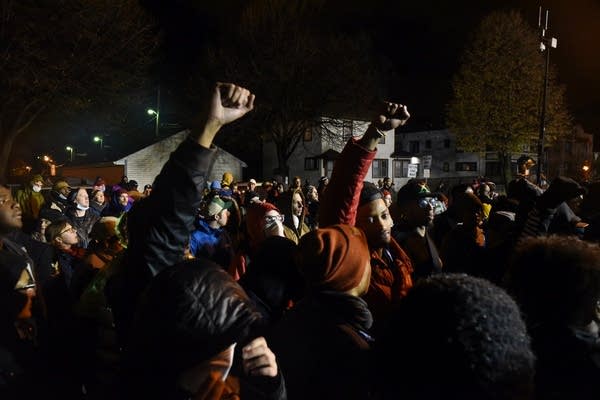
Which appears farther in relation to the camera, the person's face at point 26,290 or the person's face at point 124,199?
the person's face at point 124,199

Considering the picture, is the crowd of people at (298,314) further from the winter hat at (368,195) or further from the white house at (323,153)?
the white house at (323,153)

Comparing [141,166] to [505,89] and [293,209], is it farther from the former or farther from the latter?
[293,209]

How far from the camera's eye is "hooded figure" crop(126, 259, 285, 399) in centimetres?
146

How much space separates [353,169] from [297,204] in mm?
2994

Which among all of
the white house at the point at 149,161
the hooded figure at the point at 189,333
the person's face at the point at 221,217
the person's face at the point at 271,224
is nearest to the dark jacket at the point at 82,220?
the person's face at the point at 221,217

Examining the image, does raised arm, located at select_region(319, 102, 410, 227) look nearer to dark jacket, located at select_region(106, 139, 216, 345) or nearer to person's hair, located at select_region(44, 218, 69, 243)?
dark jacket, located at select_region(106, 139, 216, 345)

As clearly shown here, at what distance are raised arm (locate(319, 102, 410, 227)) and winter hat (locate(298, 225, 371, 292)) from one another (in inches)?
36.8

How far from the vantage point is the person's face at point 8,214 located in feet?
10.8

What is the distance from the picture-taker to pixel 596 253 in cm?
213

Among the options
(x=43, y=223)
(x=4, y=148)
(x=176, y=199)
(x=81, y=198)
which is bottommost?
(x=43, y=223)

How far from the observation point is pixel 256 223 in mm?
3865

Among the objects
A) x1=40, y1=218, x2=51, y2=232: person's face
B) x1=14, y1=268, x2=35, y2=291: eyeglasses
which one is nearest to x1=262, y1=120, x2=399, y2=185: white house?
x1=40, y1=218, x2=51, y2=232: person's face

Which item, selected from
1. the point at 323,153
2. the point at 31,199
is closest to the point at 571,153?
the point at 323,153

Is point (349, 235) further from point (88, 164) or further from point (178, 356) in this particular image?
point (88, 164)
